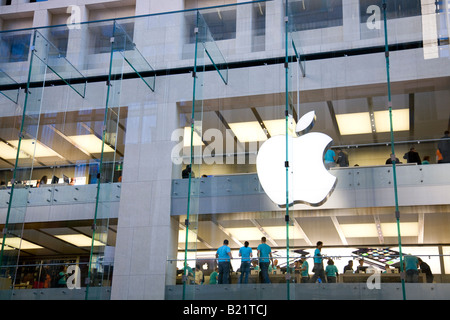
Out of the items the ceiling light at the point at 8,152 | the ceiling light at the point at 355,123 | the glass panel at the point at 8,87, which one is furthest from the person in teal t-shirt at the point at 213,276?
the glass panel at the point at 8,87

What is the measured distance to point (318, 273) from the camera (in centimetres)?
994

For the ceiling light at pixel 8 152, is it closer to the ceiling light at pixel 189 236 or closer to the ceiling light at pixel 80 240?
the ceiling light at pixel 80 240

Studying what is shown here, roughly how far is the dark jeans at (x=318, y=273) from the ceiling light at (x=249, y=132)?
8.65ft

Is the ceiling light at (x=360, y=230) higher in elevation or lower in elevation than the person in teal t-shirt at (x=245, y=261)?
higher

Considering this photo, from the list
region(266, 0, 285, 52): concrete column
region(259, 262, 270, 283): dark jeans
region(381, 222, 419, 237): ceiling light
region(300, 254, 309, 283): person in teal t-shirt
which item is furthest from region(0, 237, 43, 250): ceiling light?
region(381, 222, 419, 237): ceiling light

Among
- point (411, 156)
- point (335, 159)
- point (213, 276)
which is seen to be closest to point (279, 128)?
point (335, 159)

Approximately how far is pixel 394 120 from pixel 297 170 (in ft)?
6.73

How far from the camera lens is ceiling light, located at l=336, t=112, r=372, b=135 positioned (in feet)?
38.0

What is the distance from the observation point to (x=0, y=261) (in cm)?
1100

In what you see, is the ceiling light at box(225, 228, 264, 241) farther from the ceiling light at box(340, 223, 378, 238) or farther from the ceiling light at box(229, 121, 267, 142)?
the ceiling light at box(340, 223, 378, 238)

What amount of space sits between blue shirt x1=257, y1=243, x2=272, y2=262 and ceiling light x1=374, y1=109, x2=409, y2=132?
10.1 ft

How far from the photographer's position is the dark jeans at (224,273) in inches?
404
